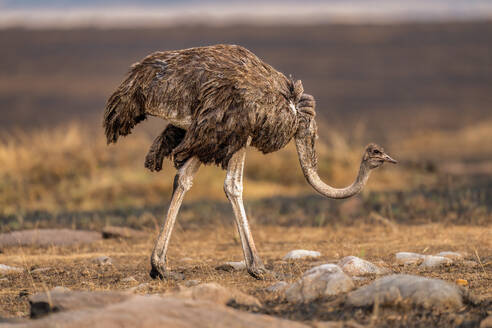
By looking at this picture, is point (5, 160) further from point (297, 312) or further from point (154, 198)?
point (297, 312)

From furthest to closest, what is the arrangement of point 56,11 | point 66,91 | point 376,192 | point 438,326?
point 56,11, point 66,91, point 376,192, point 438,326

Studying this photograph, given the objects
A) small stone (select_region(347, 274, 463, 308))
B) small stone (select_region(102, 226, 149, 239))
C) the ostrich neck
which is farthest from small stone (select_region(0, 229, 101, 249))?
small stone (select_region(347, 274, 463, 308))

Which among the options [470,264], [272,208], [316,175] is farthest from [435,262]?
[272,208]

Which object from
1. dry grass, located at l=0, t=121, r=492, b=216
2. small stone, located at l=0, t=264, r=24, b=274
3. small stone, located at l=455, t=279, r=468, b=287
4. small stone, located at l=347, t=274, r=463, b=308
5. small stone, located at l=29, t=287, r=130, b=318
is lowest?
small stone, located at l=0, t=264, r=24, b=274

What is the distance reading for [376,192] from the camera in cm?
1131

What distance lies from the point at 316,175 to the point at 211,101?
1.07 meters

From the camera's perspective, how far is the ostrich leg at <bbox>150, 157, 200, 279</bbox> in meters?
6.27

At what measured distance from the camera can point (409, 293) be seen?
4.81 m

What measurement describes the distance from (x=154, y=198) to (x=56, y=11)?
113 metres

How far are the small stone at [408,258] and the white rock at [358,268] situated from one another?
0.72 meters

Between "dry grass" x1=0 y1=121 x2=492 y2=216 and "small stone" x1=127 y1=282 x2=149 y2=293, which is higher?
"dry grass" x1=0 y1=121 x2=492 y2=216

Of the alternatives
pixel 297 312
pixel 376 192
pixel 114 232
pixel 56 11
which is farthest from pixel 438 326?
pixel 56 11

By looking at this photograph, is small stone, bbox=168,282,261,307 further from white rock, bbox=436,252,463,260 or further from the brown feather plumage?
white rock, bbox=436,252,463,260

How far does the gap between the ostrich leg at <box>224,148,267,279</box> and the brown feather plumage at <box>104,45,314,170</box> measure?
132mm
